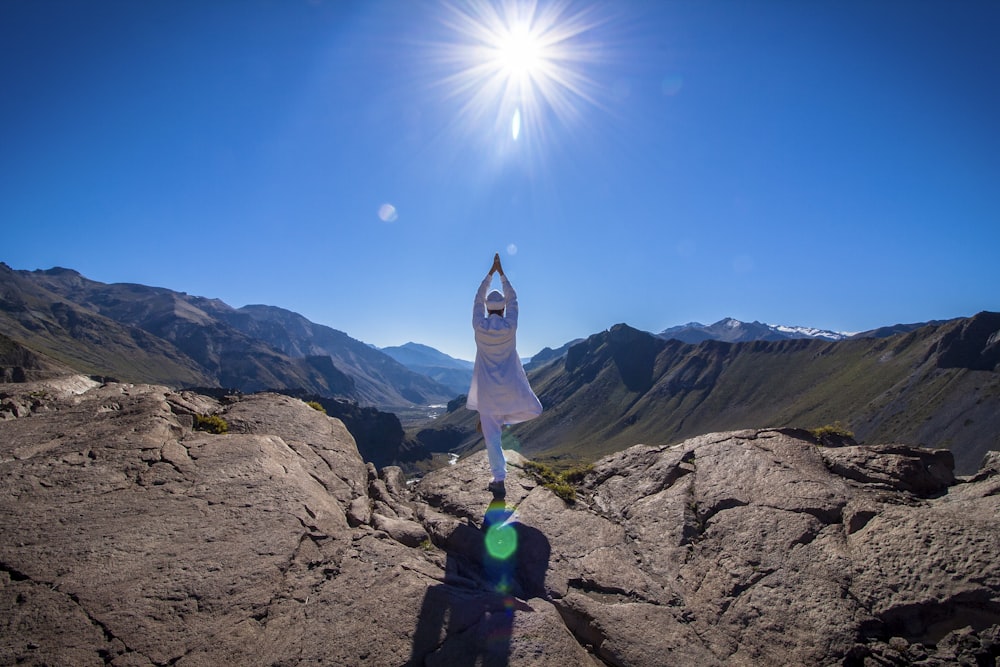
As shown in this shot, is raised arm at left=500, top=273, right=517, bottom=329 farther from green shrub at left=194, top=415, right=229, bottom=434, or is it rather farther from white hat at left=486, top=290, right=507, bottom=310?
green shrub at left=194, top=415, right=229, bottom=434

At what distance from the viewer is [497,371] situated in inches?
507

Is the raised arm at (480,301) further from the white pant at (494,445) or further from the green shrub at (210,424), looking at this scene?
the green shrub at (210,424)

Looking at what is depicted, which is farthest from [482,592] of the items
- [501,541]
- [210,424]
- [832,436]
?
[832,436]

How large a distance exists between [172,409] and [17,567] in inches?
222

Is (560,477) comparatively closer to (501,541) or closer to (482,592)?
(501,541)

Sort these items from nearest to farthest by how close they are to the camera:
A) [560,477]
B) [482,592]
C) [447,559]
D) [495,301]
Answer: [482,592]
[447,559]
[495,301]
[560,477]

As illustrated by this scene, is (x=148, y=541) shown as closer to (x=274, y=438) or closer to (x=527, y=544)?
(x=274, y=438)

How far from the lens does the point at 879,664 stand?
21.3 feet

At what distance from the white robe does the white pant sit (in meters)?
0.21

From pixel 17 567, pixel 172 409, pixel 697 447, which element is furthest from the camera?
pixel 697 447

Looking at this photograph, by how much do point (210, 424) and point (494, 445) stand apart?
725cm

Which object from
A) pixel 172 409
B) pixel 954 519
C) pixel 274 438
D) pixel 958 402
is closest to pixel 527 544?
pixel 274 438

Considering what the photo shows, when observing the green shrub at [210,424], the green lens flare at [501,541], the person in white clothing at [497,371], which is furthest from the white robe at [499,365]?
the green shrub at [210,424]

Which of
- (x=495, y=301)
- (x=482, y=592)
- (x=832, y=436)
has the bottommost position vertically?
(x=482, y=592)
